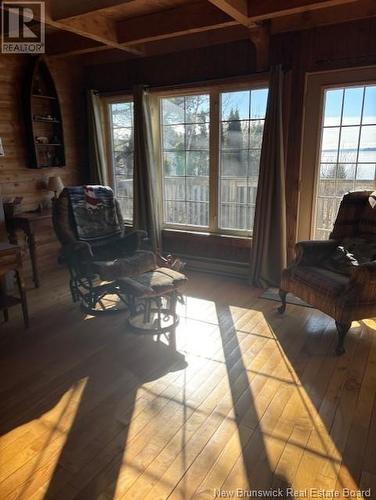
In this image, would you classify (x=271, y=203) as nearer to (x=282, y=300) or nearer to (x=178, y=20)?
(x=282, y=300)

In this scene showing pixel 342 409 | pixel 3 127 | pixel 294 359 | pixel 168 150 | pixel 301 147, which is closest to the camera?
pixel 342 409

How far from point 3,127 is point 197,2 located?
90.5 inches

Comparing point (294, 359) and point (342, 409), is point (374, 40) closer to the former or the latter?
point (294, 359)

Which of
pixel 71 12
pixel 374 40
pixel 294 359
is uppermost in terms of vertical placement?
pixel 71 12

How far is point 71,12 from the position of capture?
2996 mm

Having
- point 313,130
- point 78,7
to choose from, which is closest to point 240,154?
point 313,130

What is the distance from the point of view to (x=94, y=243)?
11.6ft

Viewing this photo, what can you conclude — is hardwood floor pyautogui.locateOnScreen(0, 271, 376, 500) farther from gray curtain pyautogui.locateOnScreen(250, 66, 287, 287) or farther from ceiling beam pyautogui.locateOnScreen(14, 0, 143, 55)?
ceiling beam pyautogui.locateOnScreen(14, 0, 143, 55)

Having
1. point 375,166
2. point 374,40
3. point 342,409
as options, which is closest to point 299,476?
point 342,409

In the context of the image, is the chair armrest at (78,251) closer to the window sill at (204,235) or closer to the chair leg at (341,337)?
the window sill at (204,235)

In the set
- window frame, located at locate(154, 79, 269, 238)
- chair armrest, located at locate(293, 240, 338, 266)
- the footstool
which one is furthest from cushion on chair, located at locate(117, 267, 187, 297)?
window frame, located at locate(154, 79, 269, 238)

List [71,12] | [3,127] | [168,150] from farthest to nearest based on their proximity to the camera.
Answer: [168,150]
[3,127]
[71,12]

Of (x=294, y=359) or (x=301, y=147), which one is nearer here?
(x=294, y=359)

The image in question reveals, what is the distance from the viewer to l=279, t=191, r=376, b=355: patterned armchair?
2.44 m
